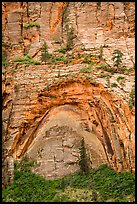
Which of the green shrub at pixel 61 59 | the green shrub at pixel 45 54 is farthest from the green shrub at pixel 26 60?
the green shrub at pixel 61 59

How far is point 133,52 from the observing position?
29172 mm

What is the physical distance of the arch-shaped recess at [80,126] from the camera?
2358 cm

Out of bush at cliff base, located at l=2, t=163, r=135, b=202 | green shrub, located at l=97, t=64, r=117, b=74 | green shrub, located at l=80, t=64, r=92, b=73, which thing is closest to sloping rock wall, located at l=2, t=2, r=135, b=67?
green shrub, located at l=97, t=64, r=117, b=74

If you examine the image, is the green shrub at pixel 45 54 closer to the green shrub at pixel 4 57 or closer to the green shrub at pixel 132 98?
the green shrub at pixel 4 57

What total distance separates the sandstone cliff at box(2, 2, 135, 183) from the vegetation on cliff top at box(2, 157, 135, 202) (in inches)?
30.7

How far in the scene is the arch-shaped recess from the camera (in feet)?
77.4

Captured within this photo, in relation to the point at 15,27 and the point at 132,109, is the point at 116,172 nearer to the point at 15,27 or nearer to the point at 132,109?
the point at 132,109

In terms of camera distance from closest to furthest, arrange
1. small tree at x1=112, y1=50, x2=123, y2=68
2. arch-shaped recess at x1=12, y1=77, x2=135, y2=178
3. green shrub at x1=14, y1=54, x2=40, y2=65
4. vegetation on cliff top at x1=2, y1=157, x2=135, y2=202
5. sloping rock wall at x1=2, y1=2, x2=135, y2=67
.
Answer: vegetation on cliff top at x1=2, y1=157, x2=135, y2=202 < arch-shaped recess at x1=12, y1=77, x2=135, y2=178 < small tree at x1=112, y1=50, x2=123, y2=68 < green shrub at x1=14, y1=54, x2=40, y2=65 < sloping rock wall at x1=2, y1=2, x2=135, y2=67

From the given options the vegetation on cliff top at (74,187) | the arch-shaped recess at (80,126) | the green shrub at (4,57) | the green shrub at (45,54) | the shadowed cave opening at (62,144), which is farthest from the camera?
the green shrub at (4,57)

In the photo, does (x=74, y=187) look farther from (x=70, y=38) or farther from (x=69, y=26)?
(x=69, y=26)

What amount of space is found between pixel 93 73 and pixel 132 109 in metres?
4.65

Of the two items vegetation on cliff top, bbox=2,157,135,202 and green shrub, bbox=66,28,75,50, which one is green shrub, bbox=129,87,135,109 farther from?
green shrub, bbox=66,28,75,50

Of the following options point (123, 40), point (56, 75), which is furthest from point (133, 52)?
point (56, 75)

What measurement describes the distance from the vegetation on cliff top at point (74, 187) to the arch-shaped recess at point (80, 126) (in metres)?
0.75
